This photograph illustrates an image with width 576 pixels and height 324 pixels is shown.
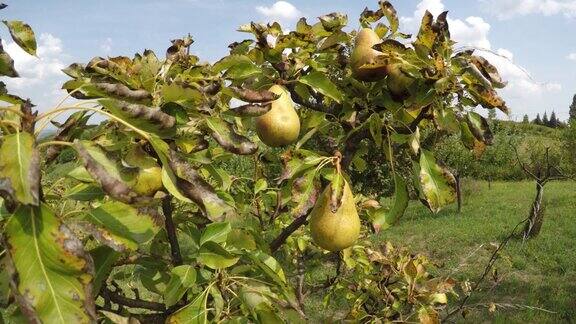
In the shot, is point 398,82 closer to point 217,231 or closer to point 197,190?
point 217,231

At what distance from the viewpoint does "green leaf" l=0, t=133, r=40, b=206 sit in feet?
2.85

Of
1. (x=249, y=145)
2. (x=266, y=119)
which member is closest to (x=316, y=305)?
(x=266, y=119)

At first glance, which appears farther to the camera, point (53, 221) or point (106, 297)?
point (106, 297)

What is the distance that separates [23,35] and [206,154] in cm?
65

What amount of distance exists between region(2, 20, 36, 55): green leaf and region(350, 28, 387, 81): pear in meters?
0.99

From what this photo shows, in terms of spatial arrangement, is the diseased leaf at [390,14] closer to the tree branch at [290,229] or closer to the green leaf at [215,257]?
the tree branch at [290,229]

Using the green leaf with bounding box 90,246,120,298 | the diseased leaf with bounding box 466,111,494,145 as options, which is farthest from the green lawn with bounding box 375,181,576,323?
the green leaf with bounding box 90,246,120,298

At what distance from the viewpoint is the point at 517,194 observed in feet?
60.3

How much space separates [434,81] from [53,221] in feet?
3.87

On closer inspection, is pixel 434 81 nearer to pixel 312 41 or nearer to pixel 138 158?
pixel 312 41

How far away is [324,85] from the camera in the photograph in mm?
1866

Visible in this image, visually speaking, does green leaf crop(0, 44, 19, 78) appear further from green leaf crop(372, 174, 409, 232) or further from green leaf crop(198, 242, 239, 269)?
green leaf crop(372, 174, 409, 232)

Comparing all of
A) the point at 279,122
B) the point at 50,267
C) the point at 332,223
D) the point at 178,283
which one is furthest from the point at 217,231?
the point at 50,267

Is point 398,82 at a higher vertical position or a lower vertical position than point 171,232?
higher
